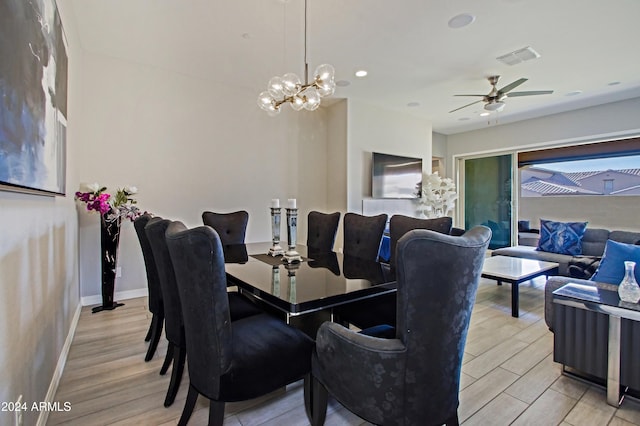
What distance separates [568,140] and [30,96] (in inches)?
291

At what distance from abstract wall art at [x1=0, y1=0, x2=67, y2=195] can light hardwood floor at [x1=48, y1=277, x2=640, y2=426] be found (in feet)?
4.20

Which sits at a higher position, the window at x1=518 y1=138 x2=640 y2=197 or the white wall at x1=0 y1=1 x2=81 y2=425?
the window at x1=518 y1=138 x2=640 y2=197

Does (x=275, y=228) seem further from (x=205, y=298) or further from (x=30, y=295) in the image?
(x=30, y=295)

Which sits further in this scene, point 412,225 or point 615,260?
point 412,225

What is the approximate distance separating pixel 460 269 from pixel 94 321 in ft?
11.5

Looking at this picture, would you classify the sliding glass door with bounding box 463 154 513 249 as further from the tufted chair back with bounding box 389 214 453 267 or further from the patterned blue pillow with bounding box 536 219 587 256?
the tufted chair back with bounding box 389 214 453 267

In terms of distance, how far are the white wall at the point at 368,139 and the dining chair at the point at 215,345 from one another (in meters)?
3.87

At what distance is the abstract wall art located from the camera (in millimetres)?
1013

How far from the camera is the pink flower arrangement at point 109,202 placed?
3150 mm

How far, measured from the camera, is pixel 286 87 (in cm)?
284

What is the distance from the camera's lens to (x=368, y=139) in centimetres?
540

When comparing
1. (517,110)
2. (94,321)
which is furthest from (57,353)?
(517,110)

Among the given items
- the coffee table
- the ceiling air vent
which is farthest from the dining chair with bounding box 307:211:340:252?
A: the ceiling air vent

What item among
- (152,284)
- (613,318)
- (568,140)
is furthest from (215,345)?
(568,140)
